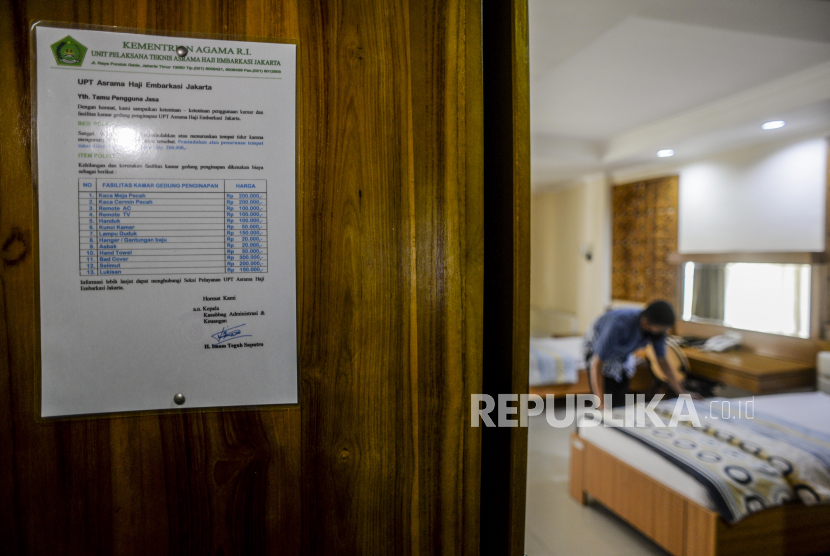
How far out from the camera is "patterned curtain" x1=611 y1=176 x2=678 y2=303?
352 centimetres

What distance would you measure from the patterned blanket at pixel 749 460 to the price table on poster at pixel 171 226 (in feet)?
5.44

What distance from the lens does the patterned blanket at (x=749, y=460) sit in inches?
55.2

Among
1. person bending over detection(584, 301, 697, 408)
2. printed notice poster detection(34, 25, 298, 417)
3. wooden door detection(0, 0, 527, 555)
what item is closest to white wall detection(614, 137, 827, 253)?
person bending over detection(584, 301, 697, 408)

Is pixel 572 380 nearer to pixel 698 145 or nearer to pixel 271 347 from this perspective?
pixel 698 145

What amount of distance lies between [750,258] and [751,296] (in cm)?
26

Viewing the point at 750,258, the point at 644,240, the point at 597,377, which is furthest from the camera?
the point at 644,240

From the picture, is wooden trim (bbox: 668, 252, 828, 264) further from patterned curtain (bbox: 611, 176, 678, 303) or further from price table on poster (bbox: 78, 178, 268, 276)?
price table on poster (bbox: 78, 178, 268, 276)

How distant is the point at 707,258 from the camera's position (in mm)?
3186

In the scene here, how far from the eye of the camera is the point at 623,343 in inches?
104

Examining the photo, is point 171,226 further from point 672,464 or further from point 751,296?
point 751,296

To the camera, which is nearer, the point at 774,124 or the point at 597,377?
the point at 774,124

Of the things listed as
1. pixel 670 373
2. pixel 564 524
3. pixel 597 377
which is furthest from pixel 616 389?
pixel 564 524

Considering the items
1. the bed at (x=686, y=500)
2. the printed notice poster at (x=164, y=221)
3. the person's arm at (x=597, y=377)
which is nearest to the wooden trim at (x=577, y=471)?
the bed at (x=686, y=500)

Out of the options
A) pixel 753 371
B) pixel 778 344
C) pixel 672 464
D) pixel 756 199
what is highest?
pixel 756 199
